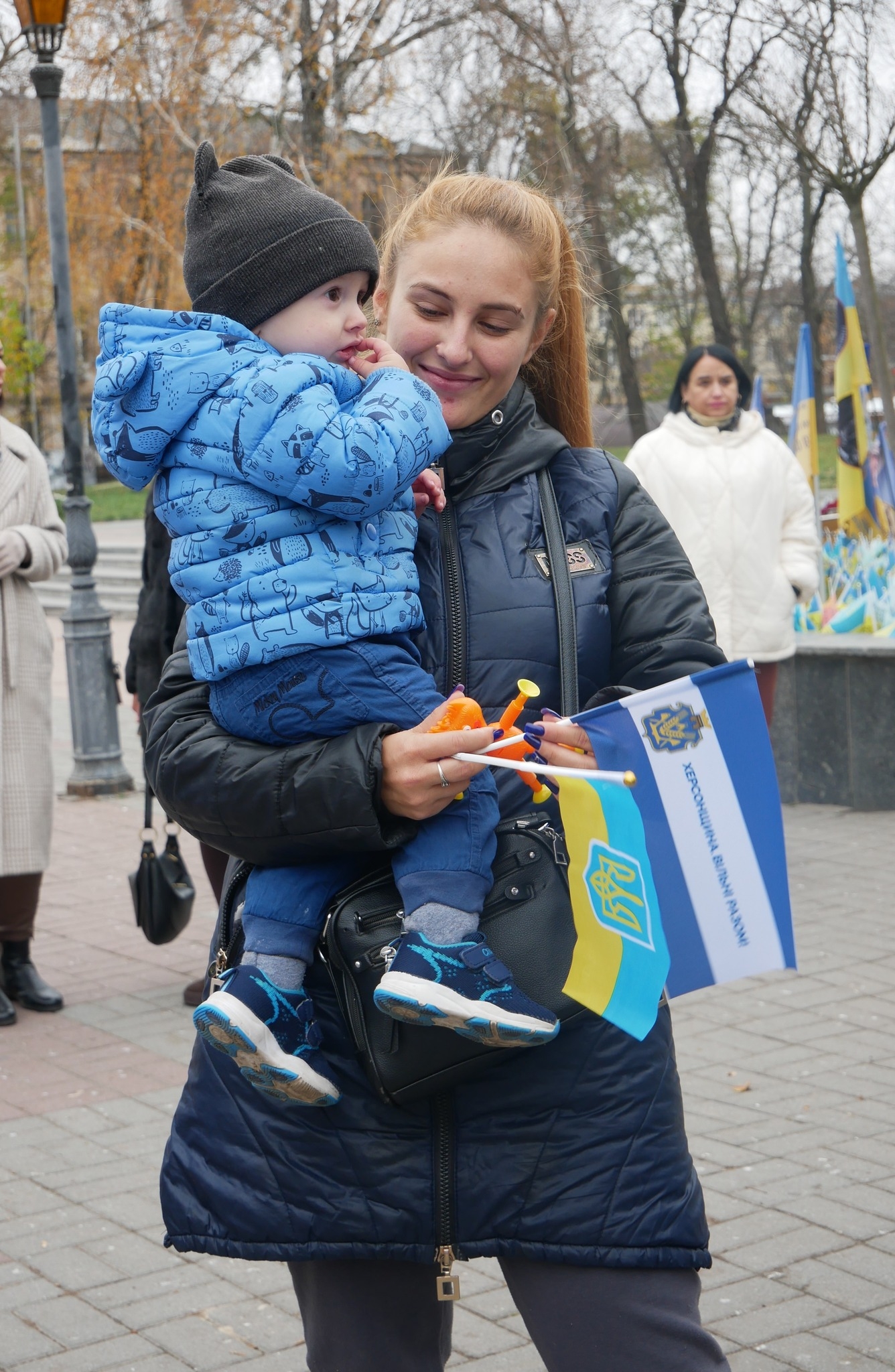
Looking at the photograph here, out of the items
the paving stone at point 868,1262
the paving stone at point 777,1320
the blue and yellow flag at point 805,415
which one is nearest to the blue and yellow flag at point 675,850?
the paving stone at point 777,1320

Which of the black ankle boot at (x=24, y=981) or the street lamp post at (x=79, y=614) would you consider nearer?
the black ankle boot at (x=24, y=981)

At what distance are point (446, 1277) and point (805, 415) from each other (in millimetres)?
11389

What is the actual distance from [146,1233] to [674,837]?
103 inches

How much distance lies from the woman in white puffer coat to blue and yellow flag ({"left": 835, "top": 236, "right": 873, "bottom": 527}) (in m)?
4.70

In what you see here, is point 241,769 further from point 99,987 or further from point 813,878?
point 813,878

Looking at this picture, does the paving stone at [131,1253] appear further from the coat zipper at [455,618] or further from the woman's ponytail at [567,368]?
the woman's ponytail at [567,368]

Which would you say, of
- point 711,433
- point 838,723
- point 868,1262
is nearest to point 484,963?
point 868,1262

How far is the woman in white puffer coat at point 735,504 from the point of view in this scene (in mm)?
7047

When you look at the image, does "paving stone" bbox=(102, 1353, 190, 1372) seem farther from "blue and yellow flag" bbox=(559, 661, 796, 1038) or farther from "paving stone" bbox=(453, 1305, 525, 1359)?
"blue and yellow flag" bbox=(559, 661, 796, 1038)

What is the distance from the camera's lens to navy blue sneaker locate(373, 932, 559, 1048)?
172 cm

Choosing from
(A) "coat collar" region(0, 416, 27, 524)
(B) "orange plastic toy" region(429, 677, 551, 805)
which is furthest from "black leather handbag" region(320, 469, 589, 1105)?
(A) "coat collar" region(0, 416, 27, 524)

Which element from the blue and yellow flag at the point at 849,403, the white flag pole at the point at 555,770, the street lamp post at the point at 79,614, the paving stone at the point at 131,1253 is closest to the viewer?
the white flag pole at the point at 555,770

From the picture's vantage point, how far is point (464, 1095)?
1.89 metres

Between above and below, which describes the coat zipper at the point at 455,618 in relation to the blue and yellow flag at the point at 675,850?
above
